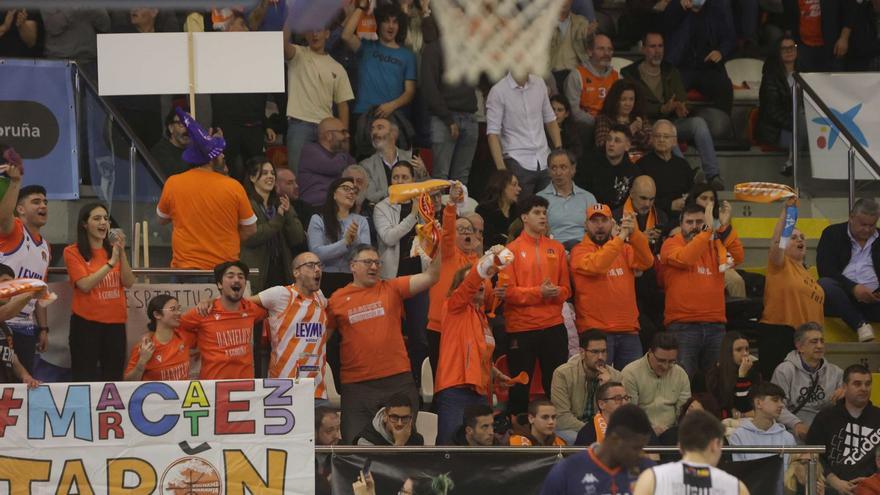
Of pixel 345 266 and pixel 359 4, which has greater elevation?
pixel 359 4

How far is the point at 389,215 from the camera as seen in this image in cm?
1452

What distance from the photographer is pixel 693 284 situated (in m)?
14.4

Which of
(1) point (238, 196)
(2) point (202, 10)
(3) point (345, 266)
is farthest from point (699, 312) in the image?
(2) point (202, 10)

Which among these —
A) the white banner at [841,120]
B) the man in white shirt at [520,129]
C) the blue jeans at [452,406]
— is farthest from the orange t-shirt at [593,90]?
the blue jeans at [452,406]

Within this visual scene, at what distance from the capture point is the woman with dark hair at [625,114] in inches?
653

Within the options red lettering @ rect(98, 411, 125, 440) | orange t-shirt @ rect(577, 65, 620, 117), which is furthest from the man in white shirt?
red lettering @ rect(98, 411, 125, 440)

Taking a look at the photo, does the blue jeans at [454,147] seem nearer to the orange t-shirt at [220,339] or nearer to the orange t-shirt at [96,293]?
the orange t-shirt at [220,339]

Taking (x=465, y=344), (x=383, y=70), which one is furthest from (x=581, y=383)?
(x=383, y=70)

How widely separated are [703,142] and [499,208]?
303 centimetres

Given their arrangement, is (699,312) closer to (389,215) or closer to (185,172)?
(389,215)

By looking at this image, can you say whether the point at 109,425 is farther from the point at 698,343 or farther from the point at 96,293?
the point at 698,343

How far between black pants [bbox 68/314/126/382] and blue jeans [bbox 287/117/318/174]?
3.72m

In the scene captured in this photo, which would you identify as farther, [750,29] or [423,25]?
[750,29]

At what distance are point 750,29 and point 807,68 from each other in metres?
0.80
